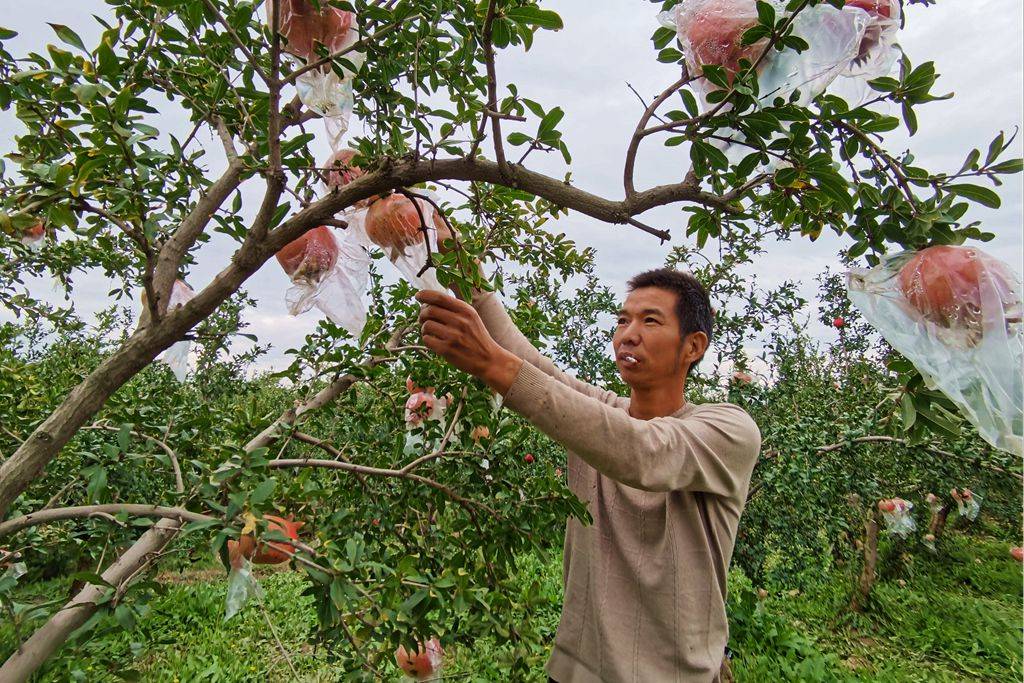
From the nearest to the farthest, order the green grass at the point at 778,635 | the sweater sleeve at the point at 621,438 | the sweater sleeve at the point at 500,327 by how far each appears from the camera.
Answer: the sweater sleeve at the point at 621,438 < the sweater sleeve at the point at 500,327 < the green grass at the point at 778,635

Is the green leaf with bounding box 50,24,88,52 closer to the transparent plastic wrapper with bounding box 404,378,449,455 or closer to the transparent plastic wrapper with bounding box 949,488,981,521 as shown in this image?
the transparent plastic wrapper with bounding box 404,378,449,455

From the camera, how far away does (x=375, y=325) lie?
1694 mm

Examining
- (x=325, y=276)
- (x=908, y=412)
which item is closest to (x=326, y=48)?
(x=325, y=276)

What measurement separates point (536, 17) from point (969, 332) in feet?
2.98

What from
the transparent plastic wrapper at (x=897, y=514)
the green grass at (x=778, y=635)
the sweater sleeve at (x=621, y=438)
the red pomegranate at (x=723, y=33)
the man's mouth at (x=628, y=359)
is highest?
the red pomegranate at (x=723, y=33)

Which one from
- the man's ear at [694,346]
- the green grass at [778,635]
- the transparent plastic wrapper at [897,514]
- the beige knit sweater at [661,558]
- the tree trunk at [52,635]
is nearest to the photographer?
the tree trunk at [52,635]

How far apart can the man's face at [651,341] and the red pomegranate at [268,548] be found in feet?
Result: 3.04

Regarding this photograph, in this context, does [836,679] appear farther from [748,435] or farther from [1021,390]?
[1021,390]

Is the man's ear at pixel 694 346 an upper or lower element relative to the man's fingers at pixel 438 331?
upper

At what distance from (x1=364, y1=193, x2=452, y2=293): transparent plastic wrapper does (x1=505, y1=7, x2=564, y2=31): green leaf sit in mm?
427

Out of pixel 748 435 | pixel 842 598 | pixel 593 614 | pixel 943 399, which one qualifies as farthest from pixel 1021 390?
pixel 842 598

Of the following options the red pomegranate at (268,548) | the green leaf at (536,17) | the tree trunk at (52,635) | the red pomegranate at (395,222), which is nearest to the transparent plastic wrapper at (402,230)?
the red pomegranate at (395,222)

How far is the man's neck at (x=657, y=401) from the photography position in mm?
1642

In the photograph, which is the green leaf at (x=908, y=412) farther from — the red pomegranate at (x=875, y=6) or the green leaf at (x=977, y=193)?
the red pomegranate at (x=875, y=6)
